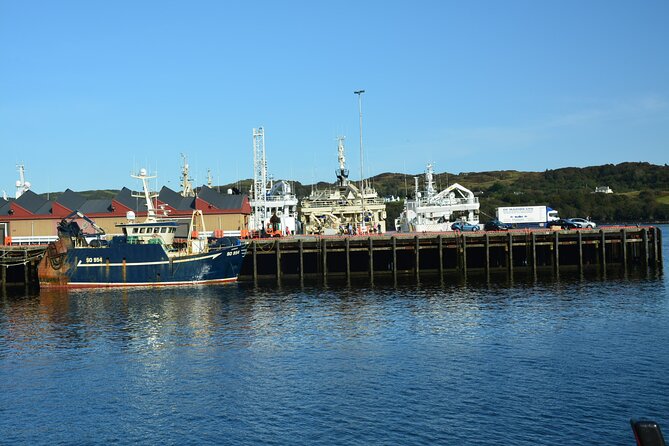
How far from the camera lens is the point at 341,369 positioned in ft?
118

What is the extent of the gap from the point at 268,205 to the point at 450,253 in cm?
2988

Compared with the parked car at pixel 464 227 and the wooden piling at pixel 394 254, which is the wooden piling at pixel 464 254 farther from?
the parked car at pixel 464 227

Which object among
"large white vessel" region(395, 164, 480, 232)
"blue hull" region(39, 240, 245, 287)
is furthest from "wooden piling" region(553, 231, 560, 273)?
"blue hull" region(39, 240, 245, 287)

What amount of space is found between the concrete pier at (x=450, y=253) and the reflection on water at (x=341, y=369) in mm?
16843

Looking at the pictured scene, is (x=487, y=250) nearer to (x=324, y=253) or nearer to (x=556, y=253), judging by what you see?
(x=556, y=253)

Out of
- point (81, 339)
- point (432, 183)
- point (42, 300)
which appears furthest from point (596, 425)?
point (432, 183)

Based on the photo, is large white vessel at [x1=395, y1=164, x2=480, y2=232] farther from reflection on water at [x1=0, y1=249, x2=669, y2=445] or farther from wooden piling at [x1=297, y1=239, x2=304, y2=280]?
reflection on water at [x1=0, y1=249, x2=669, y2=445]

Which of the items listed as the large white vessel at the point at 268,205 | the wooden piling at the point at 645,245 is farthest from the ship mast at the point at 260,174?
the wooden piling at the point at 645,245

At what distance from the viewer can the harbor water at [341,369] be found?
2756 cm

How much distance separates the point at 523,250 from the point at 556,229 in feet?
14.4

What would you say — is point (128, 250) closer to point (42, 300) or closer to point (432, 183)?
point (42, 300)

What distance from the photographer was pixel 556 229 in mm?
80625

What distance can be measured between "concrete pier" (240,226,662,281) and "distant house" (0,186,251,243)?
1612 cm

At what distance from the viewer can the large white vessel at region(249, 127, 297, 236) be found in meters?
91.1
